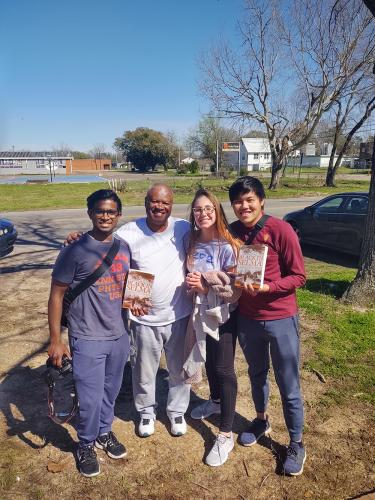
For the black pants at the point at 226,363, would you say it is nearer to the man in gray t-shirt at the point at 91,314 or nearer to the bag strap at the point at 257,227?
the bag strap at the point at 257,227

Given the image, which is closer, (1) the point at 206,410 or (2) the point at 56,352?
(2) the point at 56,352

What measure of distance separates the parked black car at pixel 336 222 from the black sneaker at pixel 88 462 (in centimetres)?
707

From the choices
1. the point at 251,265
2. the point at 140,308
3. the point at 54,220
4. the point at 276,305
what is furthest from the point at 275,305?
the point at 54,220

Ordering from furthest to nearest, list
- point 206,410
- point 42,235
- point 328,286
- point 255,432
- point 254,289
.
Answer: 1. point 42,235
2. point 328,286
3. point 206,410
4. point 255,432
5. point 254,289

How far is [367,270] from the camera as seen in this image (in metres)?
5.25

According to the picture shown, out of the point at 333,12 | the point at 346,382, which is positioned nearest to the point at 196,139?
the point at 333,12

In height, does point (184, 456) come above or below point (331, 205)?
below

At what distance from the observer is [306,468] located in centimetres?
266

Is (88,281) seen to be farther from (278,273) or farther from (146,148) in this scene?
(146,148)

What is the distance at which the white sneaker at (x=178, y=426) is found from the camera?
2980 mm

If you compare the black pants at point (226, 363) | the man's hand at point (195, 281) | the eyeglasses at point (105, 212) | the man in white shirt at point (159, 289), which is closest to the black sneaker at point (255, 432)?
the black pants at point (226, 363)

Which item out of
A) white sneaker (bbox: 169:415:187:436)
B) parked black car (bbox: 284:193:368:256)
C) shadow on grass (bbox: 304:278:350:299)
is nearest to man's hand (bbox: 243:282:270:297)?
white sneaker (bbox: 169:415:187:436)

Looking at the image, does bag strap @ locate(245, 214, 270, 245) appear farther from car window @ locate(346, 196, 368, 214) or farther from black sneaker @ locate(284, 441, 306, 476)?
car window @ locate(346, 196, 368, 214)

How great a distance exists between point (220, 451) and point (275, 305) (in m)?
1.09
